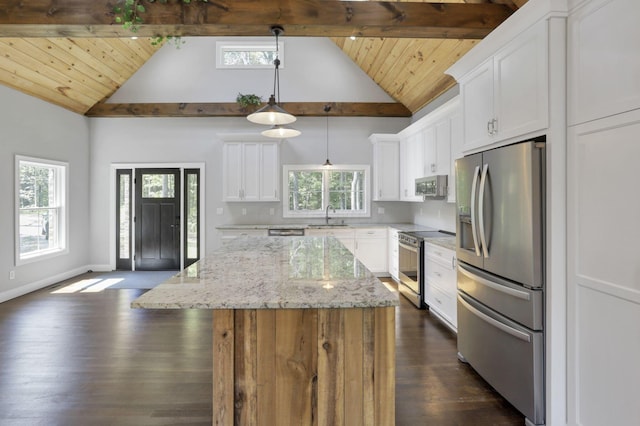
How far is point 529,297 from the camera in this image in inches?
74.5

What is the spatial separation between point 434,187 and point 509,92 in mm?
1980

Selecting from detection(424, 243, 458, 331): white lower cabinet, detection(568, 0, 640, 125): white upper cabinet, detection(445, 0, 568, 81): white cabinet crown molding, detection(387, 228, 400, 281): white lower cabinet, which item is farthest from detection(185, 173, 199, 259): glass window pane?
detection(568, 0, 640, 125): white upper cabinet

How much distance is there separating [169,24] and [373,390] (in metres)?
3.27

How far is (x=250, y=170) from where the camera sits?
562 cm

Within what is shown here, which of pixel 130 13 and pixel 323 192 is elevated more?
pixel 130 13

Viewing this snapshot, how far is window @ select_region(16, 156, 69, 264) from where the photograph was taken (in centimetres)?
466

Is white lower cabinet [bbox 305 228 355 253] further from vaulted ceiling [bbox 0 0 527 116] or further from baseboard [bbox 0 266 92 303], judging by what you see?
baseboard [bbox 0 266 92 303]

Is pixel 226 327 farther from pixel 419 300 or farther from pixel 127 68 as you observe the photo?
pixel 127 68

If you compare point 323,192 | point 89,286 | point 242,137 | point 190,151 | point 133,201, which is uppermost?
point 242,137

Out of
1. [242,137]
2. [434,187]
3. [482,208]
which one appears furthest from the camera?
[242,137]

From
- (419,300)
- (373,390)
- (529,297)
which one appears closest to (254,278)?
(373,390)

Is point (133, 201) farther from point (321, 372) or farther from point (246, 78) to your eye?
point (321, 372)

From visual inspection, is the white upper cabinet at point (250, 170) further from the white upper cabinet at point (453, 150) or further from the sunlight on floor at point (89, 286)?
the white upper cabinet at point (453, 150)

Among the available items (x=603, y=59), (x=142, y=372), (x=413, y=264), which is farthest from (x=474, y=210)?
(x=142, y=372)
